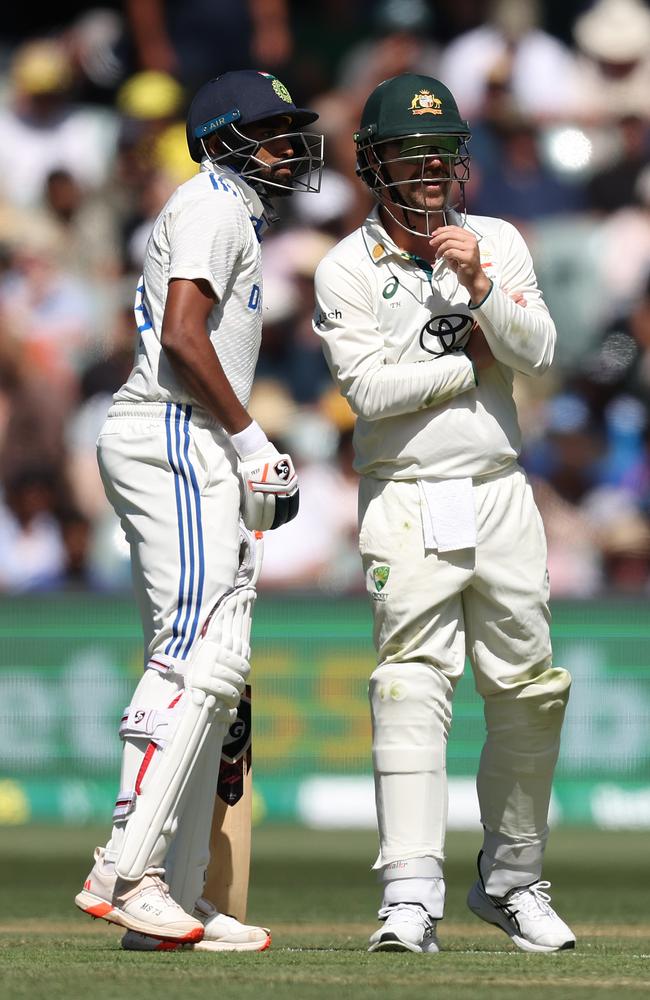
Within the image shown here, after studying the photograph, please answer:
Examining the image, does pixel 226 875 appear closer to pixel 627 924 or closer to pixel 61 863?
pixel 627 924

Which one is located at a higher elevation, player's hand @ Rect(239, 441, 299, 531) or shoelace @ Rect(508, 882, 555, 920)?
player's hand @ Rect(239, 441, 299, 531)

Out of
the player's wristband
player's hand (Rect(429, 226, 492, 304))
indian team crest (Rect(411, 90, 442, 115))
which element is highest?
indian team crest (Rect(411, 90, 442, 115))

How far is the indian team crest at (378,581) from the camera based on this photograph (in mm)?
4590

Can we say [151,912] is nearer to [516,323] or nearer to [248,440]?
[248,440]

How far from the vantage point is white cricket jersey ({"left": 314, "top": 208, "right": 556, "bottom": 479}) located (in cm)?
456

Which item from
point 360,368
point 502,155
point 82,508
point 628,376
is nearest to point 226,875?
point 360,368

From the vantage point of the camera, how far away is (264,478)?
4.32 metres

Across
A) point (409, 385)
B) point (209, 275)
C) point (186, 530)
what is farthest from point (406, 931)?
point (209, 275)

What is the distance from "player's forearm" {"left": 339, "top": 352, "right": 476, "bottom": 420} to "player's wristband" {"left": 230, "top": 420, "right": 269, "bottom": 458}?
0.36 metres

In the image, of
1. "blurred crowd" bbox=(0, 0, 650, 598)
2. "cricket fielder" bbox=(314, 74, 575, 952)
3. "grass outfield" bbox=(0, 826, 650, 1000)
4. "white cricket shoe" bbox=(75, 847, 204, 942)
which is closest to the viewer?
"grass outfield" bbox=(0, 826, 650, 1000)

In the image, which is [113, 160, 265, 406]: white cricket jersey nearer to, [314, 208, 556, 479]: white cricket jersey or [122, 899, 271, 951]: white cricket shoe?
[314, 208, 556, 479]: white cricket jersey

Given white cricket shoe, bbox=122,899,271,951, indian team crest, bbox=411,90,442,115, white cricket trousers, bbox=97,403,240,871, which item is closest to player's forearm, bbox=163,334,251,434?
white cricket trousers, bbox=97,403,240,871

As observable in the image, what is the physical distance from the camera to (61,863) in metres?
7.95

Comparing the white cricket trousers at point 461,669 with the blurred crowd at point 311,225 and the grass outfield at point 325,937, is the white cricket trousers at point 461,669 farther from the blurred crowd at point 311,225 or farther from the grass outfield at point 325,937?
the blurred crowd at point 311,225
